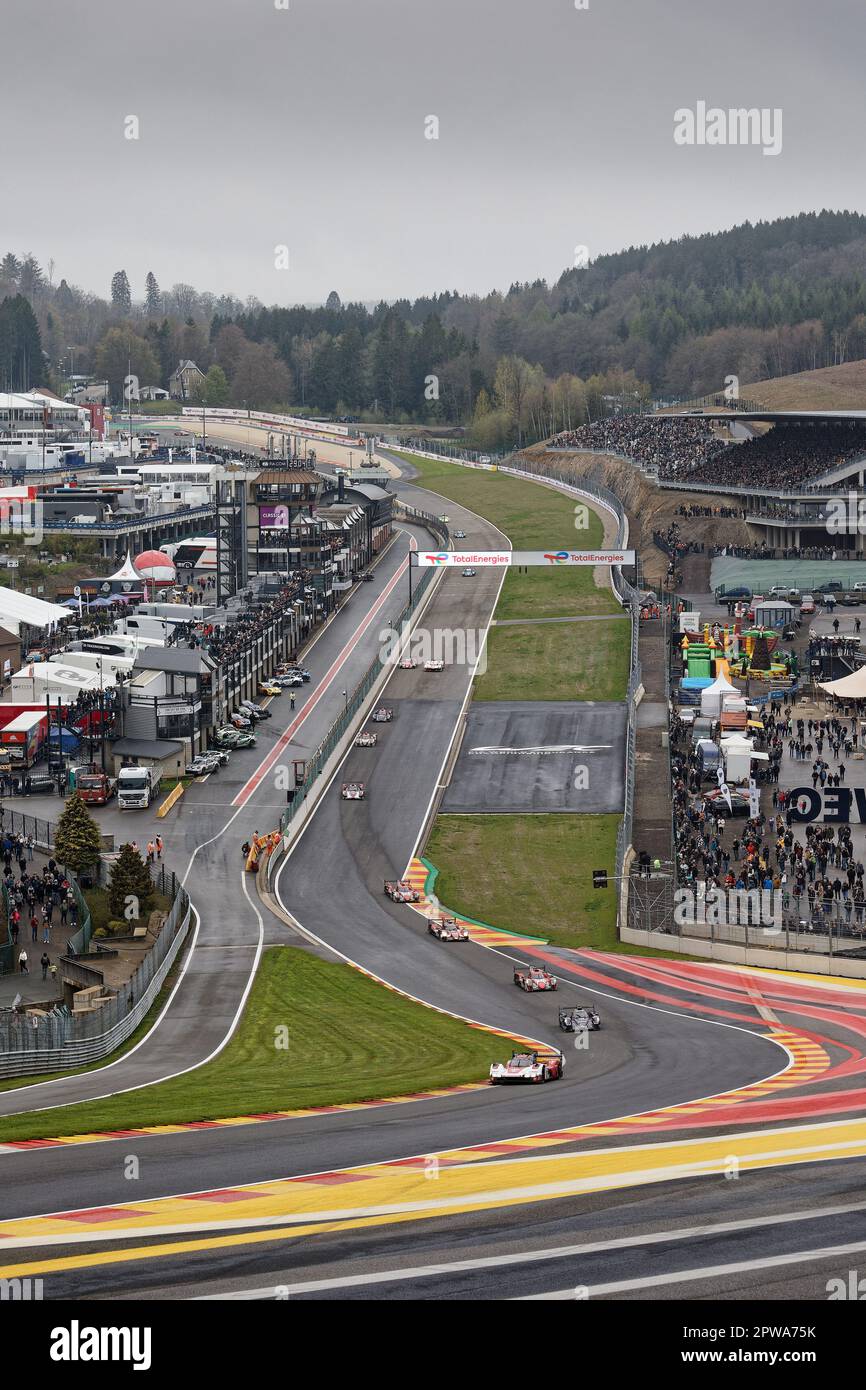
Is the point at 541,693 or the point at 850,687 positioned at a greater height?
the point at 850,687

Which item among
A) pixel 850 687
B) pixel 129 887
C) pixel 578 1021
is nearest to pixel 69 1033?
pixel 578 1021

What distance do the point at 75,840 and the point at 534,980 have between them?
53.7 ft

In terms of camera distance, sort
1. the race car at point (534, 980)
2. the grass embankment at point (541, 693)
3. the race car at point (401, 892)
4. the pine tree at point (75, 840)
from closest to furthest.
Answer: the race car at point (534, 980)
the pine tree at point (75, 840)
the race car at point (401, 892)
the grass embankment at point (541, 693)

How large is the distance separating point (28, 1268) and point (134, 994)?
61.1ft

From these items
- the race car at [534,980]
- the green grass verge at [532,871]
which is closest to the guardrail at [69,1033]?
the race car at [534,980]

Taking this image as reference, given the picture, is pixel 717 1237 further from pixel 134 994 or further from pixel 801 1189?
pixel 134 994

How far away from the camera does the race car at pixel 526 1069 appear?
3662 cm

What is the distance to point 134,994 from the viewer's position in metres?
42.7

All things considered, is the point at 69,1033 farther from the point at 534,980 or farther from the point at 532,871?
the point at 532,871

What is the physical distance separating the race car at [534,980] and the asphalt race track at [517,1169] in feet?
1.80

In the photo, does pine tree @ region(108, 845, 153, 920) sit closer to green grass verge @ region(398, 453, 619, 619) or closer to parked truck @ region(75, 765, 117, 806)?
parked truck @ region(75, 765, 117, 806)

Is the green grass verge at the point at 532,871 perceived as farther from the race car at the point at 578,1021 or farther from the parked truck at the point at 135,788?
the parked truck at the point at 135,788

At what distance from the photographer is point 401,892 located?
193 feet

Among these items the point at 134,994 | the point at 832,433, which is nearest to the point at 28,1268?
the point at 134,994
